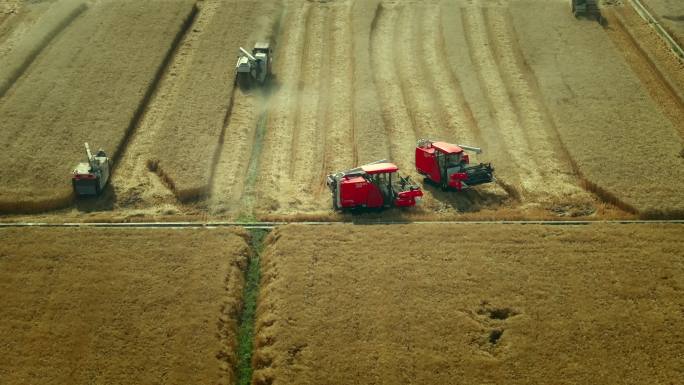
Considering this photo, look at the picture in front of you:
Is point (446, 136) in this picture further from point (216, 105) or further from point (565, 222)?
point (216, 105)

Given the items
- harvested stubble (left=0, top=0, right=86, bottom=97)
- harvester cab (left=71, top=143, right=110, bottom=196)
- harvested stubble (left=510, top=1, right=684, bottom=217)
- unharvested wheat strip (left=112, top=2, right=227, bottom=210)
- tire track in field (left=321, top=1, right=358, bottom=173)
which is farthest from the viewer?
harvested stubble (left=0, top=0, right=86, bottom=97)

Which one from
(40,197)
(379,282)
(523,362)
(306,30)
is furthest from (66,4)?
(523,362)

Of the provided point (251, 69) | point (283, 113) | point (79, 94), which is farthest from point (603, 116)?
point (79, 94)

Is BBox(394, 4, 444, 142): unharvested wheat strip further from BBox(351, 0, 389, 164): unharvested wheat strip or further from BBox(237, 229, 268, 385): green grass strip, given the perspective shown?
BBox(237, 229, 268, 385): green grass strip

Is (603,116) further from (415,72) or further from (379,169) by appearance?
(379,169)

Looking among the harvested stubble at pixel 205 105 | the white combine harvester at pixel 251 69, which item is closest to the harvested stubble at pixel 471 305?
the harvested stubble at pixel 205 105

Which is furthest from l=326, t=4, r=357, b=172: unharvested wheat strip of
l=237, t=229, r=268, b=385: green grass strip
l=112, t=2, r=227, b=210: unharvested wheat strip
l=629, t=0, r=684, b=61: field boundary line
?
l=629, t=0, r=684, b=61: field boundary line
